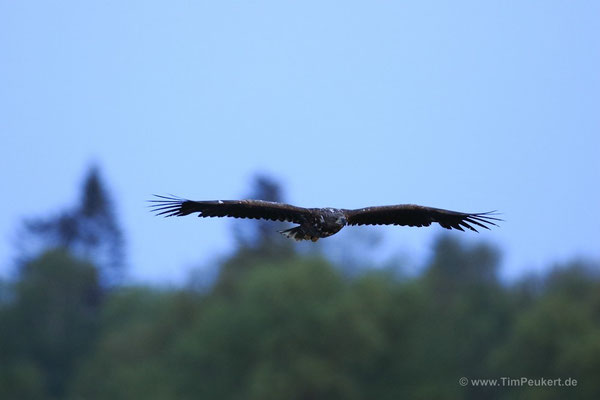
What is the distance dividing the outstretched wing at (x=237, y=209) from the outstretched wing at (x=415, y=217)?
113cm

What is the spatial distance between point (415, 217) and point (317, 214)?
2.45 metres

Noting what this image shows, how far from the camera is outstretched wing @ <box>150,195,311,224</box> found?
939 inches

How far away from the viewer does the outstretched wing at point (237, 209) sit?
23844 millimetres

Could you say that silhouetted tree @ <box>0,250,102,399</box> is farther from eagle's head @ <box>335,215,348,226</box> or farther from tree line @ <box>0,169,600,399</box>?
eagle's head @ <box>335,215,348,226</box>

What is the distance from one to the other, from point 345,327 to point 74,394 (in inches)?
603

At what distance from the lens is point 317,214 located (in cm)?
2425

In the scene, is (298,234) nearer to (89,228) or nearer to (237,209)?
(237,209)

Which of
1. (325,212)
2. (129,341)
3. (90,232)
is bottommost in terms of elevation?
(325,212)

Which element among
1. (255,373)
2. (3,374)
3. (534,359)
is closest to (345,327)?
(255,373)

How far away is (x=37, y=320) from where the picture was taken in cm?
6875

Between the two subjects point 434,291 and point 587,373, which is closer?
point 587,373

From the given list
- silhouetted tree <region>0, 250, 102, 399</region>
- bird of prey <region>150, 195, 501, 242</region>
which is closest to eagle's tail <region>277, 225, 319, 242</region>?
bird of prey <region>150, 195, 501, 242</region>

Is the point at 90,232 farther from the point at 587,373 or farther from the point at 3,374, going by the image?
the point at 587,373

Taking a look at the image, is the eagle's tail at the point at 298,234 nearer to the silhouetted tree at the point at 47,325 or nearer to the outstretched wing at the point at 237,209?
the outstretched wing at the point at 237,209
